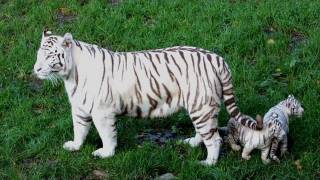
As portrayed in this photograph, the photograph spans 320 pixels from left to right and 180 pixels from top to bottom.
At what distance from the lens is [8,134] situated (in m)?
6.86

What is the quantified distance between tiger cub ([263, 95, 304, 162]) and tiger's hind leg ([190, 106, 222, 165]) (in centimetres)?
51

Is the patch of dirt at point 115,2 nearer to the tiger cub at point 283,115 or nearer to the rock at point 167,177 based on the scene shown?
the tiger cub at point 283,115

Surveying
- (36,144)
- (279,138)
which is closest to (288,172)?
(279,138)

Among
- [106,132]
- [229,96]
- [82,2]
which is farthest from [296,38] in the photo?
[106,132]

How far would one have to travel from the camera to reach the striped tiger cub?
6.08m

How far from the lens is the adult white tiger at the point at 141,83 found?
6047mm

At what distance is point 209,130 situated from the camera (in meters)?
6.07

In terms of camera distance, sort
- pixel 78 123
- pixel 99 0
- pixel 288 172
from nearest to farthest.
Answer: pixel 288 172, pixel 78 123, pixel 99 0

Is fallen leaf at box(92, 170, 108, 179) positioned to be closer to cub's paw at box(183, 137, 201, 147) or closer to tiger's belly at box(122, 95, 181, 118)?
tiger's belly at box(122, 95, 181, 118)

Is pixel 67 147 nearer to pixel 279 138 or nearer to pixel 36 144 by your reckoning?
pixel 36 144

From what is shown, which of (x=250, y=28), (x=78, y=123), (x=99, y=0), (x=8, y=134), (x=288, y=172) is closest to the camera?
(x=288, y=172)

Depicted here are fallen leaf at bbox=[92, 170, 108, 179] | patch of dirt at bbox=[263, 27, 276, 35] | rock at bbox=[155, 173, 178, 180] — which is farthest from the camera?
patch of dirt at bbox=[263, 27, 276, 35]

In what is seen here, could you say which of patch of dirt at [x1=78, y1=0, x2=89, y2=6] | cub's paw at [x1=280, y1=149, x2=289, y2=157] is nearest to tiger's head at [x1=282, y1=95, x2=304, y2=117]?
cub's paw at [x1=280, y1=149, x2=289, y2=157]

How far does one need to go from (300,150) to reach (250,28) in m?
2.89
